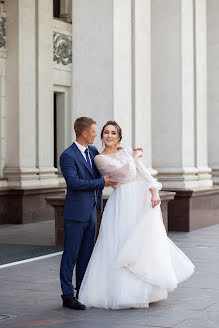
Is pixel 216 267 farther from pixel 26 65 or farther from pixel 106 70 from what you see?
pixel 26 65

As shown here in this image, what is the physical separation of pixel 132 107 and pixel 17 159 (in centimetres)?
520

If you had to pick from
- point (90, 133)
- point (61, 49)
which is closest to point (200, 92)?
point (61, 49)

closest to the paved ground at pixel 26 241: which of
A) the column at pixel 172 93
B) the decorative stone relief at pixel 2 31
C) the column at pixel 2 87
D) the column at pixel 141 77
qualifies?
the column at pixel 2 87

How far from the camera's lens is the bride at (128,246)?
6.79 meters

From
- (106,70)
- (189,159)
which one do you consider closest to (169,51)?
(189,159)

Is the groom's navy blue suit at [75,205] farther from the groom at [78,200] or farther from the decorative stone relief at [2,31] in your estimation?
the decorative stone relief at [2,31]

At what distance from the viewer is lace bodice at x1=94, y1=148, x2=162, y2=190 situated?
6.94m

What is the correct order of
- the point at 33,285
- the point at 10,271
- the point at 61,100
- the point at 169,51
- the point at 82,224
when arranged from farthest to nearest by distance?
the point at 61,100 → the point at 169,51 → the point at 10,271 → the point at 33,285 → the point at 82,224

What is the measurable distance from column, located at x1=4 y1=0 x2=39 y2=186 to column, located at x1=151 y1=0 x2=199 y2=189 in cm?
Result: 350

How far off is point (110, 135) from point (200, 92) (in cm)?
854

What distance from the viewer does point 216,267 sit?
9383 mm

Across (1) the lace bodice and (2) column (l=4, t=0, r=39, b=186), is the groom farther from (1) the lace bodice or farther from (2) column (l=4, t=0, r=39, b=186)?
(2) column (l=4, t=0, r=39, b=186)

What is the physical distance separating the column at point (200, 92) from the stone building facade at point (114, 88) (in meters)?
0.02

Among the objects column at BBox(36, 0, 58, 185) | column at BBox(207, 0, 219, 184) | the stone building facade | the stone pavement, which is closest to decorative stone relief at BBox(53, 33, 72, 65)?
the stone building facade
